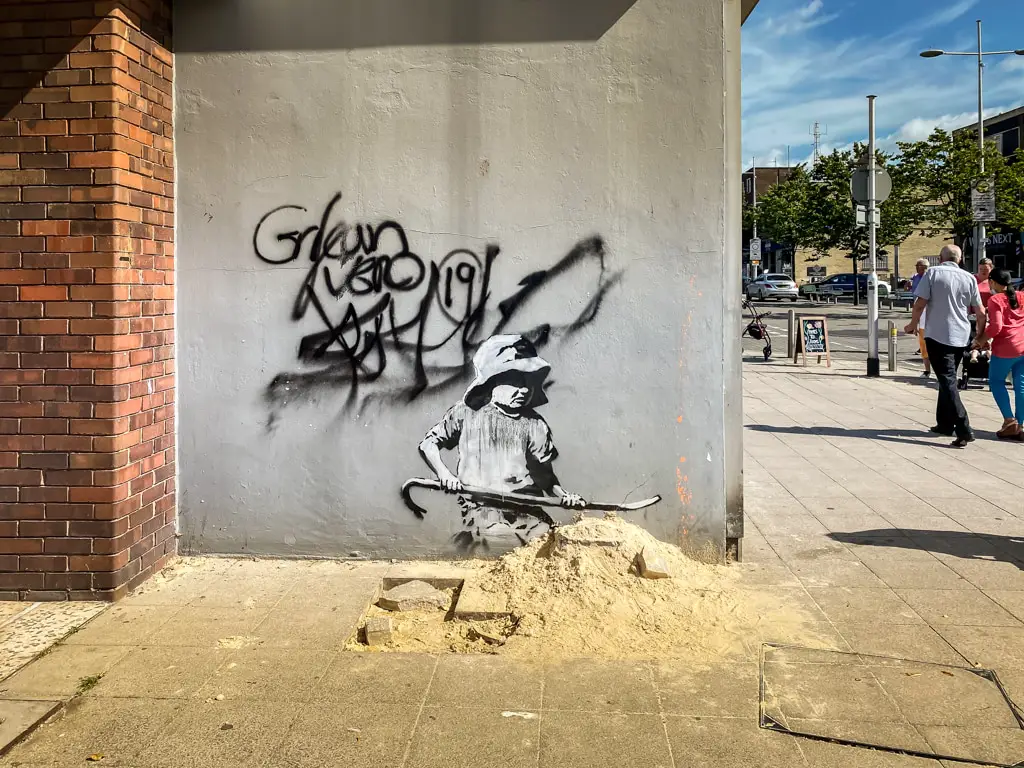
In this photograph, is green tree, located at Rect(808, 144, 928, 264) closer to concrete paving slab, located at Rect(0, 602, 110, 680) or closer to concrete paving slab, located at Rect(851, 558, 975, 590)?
concrete paving slab, located at Rect(851, 558, 975, 590)

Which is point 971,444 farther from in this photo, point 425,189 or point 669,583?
point 425,189

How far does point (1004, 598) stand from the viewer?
5.27m

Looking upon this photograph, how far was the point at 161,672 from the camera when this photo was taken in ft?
13.9

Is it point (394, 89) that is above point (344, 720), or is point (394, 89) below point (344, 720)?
above

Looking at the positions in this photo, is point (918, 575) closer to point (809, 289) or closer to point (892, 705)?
point (892, 705)

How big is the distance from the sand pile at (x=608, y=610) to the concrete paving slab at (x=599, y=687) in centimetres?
14

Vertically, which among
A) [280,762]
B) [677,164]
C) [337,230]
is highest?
[677,164]

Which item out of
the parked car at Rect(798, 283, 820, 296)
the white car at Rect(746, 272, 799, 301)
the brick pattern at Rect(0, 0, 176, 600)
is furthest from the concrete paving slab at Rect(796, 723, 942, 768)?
the parked car at Rect(798, 283, 820, 296)

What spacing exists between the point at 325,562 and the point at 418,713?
6.94 feet

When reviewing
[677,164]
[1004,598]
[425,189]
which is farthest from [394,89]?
[1004,598]

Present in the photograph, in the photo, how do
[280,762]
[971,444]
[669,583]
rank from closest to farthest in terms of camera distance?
[280,762], [669,583], [971,444]

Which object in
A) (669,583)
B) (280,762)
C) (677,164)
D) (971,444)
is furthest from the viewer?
(971,444)

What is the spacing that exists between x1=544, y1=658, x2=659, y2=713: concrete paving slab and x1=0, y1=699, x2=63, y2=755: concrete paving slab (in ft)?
6.82

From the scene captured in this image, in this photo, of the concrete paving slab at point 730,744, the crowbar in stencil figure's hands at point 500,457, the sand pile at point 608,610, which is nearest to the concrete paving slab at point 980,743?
the concrete paving slab at point 730,744
